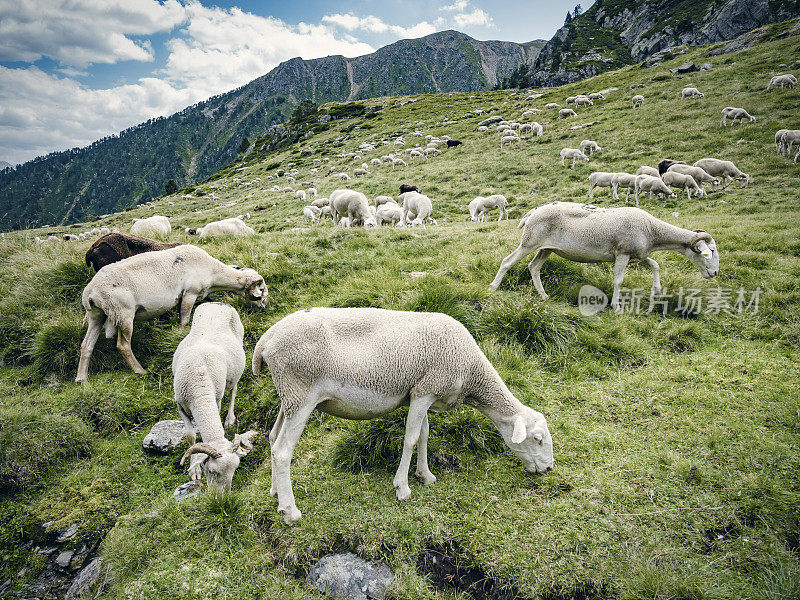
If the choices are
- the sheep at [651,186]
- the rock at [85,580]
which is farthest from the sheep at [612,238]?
the sheep at [651,186]

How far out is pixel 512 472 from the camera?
442 centimetres

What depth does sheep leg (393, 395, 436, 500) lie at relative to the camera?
4031 millimetres

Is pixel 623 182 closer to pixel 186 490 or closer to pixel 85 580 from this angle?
pixel 186 490

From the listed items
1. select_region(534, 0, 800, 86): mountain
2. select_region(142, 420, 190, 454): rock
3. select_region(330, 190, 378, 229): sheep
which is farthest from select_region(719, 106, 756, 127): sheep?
select_region(534, 0, 800, 86): mountain

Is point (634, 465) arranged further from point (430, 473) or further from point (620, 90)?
point (620, 90)

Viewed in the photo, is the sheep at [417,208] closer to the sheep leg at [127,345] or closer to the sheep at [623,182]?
the sheep at [623,182]

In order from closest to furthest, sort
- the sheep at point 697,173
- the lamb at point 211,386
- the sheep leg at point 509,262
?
the lamb at point 211,386 → the sheep leg at point 509,262 → the sheep at point 697,173

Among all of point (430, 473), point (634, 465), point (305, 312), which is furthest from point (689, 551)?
point (305, 312)

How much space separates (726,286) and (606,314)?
2.89m

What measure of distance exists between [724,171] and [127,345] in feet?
77.6

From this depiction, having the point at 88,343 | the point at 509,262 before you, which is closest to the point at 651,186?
the point at 509,262

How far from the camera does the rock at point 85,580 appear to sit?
3.93m

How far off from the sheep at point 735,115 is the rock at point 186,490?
102 feet

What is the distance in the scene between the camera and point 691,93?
1170 inches
